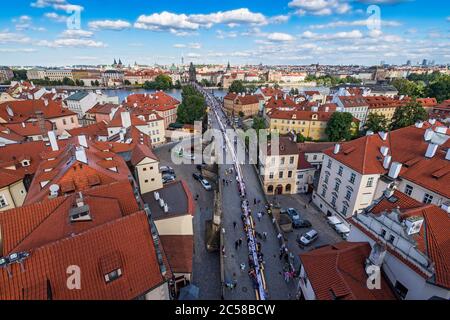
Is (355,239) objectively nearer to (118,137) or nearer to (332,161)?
(332,161)

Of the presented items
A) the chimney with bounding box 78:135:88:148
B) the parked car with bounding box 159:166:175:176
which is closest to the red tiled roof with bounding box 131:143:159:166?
the chimney with bounding box 78:135:88:148

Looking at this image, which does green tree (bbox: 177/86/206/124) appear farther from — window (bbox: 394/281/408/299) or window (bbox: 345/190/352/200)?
window (bbox: 394/281/408/299)

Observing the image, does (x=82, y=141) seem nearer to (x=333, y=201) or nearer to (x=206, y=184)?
(x=206, y=184)

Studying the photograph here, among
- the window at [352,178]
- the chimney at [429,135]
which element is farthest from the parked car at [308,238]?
the chimney at [429,135]

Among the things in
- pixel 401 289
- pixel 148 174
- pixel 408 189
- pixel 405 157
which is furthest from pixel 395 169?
pixel 148 174
